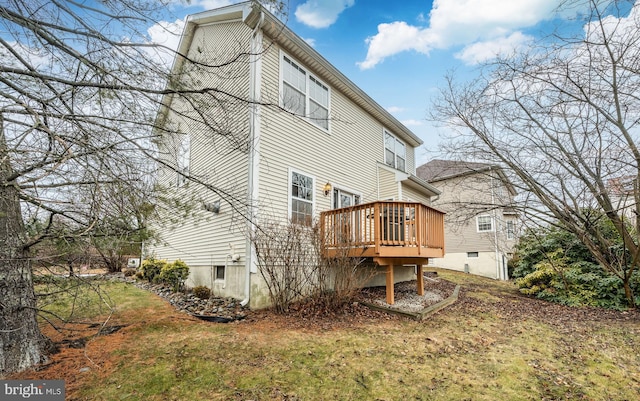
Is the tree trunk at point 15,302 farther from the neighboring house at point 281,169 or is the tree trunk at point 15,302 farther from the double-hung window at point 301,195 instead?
the double-hung window at point 301,195

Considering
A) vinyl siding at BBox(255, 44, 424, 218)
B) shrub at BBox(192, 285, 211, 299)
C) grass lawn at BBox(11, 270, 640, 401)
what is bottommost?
grass lawn at BBox(11, 270, 640, 401)

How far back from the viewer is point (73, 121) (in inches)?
110

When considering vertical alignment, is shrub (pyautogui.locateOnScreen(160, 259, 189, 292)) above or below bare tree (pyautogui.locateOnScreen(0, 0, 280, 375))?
below

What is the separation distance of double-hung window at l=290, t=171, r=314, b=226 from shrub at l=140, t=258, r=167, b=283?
525 cm

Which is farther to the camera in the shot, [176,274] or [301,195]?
[176,274]

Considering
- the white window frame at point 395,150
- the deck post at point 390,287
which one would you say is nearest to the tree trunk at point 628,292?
the deck post at point 390,287

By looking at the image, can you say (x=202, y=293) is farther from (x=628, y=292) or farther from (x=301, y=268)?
(x=628, y=292)

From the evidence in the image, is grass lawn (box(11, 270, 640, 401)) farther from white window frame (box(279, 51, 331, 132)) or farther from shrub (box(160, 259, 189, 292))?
white window frame (box(279, 51, 331, 132))

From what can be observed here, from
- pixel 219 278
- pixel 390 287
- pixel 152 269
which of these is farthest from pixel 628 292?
pixel 152 269

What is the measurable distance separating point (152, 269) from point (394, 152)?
32.9 ft

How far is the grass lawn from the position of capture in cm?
329

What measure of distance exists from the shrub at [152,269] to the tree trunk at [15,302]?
6.44 meters

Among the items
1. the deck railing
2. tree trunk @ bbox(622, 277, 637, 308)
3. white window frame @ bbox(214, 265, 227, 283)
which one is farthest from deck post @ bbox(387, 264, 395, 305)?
tree trunk @ bbox(622, 277, 637, 308)

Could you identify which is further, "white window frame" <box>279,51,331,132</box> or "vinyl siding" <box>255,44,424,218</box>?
"white window frame" <box>279,51,331,132</box>
